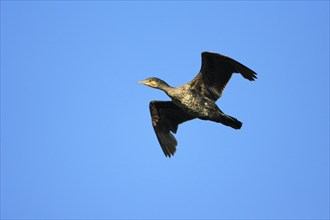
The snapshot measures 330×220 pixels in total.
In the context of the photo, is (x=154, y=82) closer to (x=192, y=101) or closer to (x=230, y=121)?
(x=192, y=101)

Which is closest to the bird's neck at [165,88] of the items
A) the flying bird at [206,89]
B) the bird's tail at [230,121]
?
the flying bird at [206,89]

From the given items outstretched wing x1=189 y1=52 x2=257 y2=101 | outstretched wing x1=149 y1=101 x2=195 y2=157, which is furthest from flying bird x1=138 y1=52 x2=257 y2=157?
outstretched wing x1=149 y1=101 x2=195 y2=157

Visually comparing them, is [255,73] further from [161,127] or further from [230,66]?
[161,127]

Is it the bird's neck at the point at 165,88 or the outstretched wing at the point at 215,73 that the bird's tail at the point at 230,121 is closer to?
the outstretched wing at the point at 215,73

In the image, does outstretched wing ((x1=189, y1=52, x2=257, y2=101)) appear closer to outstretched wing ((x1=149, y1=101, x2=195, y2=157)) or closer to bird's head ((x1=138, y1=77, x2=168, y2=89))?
bird's head ((x1=138, y1=77, x2=168, y2=89))

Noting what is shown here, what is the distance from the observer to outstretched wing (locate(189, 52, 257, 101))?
1598 centimetres

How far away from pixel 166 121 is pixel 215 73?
2499 millimetres

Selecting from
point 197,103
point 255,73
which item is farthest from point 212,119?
point 255,73

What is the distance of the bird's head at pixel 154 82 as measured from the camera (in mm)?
16719

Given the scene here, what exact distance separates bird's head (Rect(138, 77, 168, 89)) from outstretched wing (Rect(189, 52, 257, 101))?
705 mm

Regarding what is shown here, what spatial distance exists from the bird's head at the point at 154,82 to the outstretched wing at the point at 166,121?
126cm

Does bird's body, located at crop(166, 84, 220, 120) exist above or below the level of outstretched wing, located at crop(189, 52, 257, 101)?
below

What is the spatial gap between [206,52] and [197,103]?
130 centimetres

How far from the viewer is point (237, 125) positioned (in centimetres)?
1664
